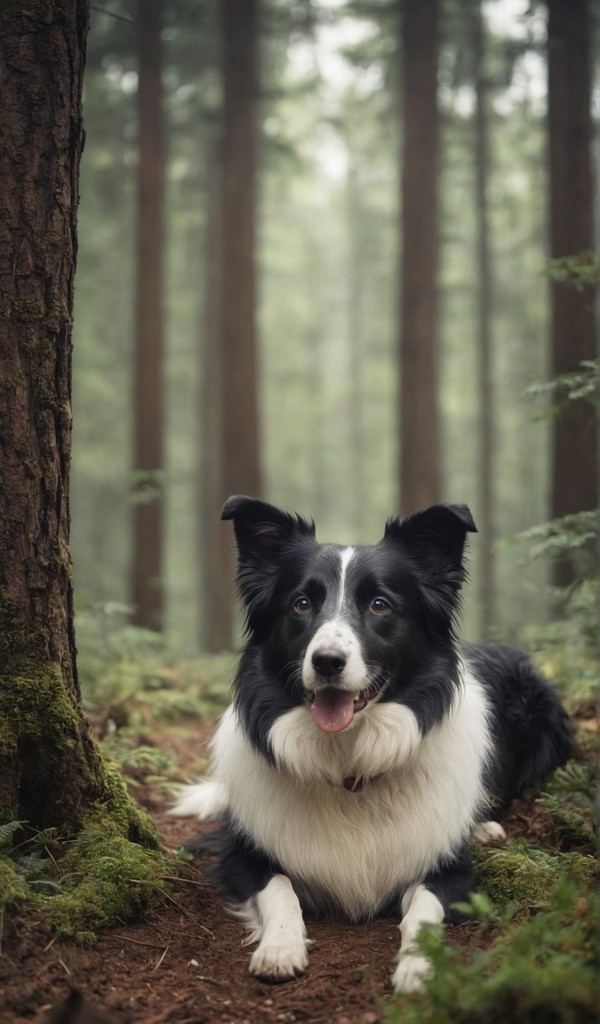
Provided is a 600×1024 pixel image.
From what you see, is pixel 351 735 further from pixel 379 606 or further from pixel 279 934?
pixel 279 934

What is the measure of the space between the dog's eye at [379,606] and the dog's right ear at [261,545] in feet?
1.96

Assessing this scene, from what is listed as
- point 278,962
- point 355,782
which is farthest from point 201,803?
point 278,962

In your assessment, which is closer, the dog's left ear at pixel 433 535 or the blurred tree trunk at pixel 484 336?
the dog's left ear at pixel 433 535

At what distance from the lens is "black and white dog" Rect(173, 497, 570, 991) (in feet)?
13.3

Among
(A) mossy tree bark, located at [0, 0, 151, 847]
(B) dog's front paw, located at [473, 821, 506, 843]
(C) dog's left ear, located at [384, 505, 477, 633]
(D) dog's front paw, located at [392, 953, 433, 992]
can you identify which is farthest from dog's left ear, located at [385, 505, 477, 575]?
(D) dog's front paw, located at [392, 953, 433, 992]

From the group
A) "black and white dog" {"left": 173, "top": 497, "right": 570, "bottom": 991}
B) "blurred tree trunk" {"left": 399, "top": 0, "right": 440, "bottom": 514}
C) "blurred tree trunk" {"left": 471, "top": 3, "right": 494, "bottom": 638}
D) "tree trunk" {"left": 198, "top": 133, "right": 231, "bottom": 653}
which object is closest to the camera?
"black and white dog" {"left": 173, "top": 497, "right": 570, "bottom": 991}

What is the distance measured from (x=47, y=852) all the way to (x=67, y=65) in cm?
374

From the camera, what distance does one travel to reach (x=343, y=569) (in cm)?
428

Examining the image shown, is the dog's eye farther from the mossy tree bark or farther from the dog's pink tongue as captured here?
the mossy tree bark

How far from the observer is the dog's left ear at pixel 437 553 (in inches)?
177

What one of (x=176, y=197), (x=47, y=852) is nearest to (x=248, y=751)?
(x=47, y=852)

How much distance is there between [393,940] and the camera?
388cm

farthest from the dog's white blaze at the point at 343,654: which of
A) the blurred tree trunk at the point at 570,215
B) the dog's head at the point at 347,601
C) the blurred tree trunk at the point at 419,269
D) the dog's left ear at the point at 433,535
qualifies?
the blurred tree trunk at the point at 419,269

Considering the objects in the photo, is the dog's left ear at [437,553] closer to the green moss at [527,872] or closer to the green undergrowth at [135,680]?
the green moss at [527,872]
